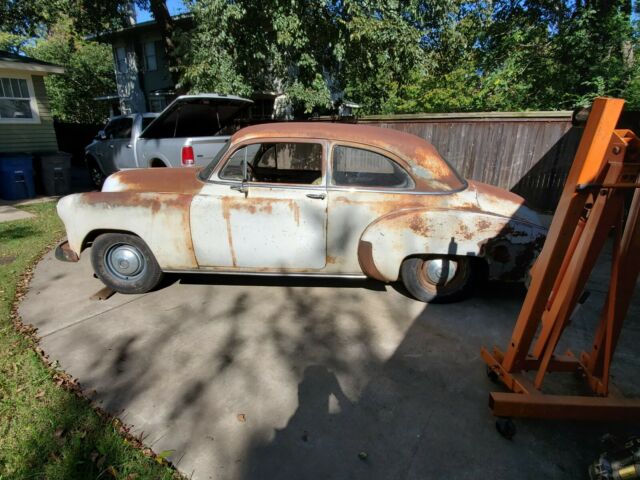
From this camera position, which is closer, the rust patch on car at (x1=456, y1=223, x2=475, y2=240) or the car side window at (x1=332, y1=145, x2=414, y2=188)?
the rust patch on car at (x1=456, y1=223, x2=475, y2=240)

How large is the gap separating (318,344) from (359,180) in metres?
1.60

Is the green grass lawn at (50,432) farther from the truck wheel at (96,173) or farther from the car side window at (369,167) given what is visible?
the truck wheel at (96,173)

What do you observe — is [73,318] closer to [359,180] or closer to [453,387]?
[359,180]

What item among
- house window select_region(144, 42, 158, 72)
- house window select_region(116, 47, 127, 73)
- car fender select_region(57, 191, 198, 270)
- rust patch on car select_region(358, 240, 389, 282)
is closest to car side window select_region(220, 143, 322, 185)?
car fender select_region(57, 191, 198, 270)

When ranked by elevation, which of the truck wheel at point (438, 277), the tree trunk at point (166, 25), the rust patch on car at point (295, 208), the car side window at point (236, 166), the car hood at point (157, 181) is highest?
the tree trunk at point (166, 25)

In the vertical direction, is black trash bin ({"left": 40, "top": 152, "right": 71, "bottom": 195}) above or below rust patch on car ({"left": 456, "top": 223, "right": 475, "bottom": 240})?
below

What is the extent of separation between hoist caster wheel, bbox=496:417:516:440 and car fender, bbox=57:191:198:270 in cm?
292

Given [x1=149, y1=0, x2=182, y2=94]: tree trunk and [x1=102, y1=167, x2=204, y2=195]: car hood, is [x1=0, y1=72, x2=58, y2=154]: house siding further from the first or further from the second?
[x1=102, y1=167, x2=204, y2=195]: car hood

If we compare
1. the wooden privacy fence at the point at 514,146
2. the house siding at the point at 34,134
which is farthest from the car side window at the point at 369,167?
the house siding at the point at 34,134

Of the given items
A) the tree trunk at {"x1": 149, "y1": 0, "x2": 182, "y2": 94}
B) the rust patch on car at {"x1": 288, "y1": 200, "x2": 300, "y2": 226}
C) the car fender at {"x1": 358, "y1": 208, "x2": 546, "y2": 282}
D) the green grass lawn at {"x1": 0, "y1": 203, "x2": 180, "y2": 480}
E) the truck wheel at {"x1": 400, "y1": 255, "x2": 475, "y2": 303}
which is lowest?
the green grass lawn at {"x1": 0, "y1": 203, "x2": 180, "y2": 480}

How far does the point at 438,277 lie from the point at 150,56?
2336 cm

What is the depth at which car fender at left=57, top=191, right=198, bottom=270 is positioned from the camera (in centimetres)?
367

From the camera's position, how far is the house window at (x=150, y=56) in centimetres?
2128

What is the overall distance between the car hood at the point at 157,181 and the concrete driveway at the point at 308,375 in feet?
3.69
